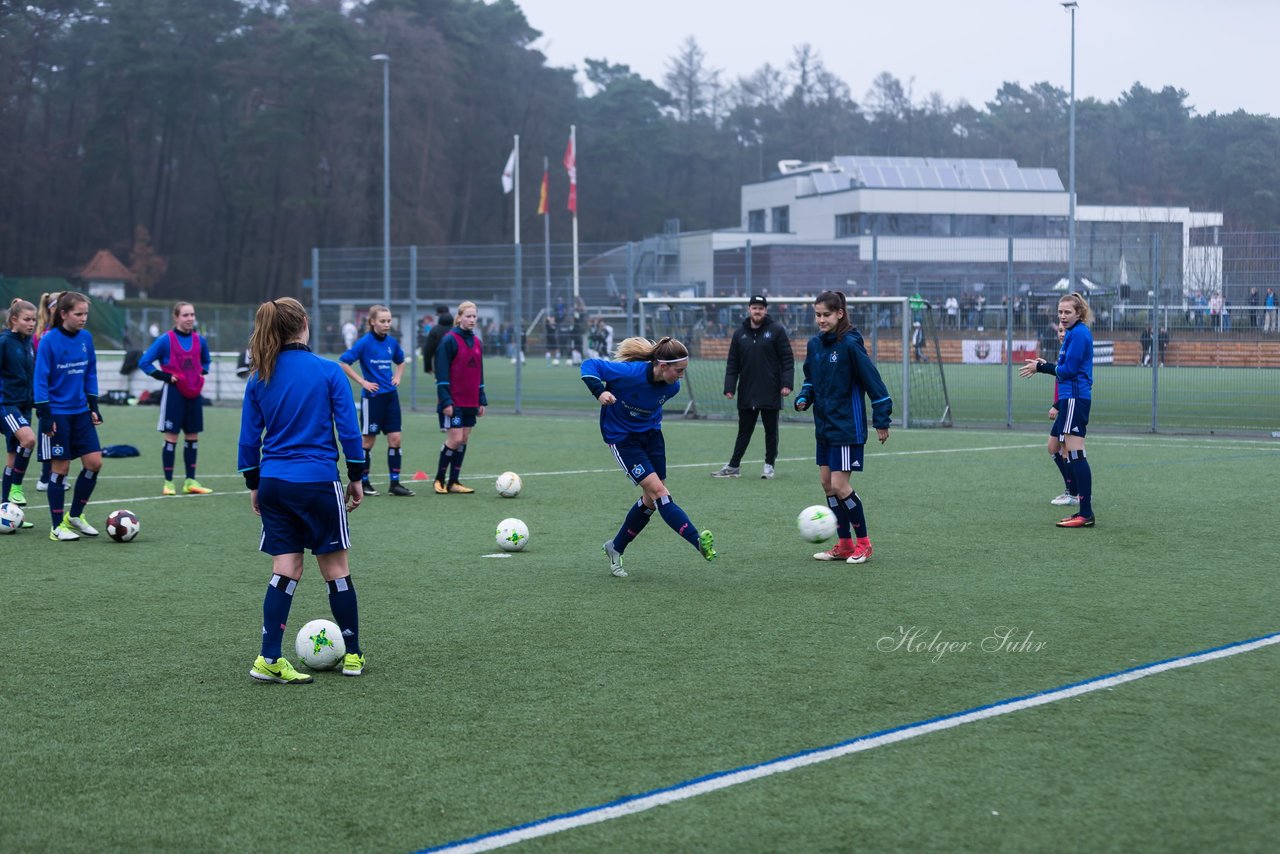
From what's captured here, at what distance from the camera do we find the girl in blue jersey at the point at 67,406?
10.9 meters

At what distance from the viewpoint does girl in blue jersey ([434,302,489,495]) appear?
14.2 meters

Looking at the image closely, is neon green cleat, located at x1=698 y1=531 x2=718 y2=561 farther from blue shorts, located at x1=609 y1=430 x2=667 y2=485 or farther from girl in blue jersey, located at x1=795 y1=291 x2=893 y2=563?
girl in blue jersey, located at x1=795 y1=291 x2=893 y2=563

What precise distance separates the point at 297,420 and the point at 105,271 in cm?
6708

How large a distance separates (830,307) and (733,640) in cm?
334

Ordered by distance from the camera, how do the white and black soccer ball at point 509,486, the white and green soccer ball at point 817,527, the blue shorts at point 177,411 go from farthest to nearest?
the blue shorts at point 177,411
the white and black soccer ball at point 509,486
the white and green soccer ball at point 817,527

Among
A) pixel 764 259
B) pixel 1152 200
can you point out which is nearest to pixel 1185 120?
pixel 1152 200

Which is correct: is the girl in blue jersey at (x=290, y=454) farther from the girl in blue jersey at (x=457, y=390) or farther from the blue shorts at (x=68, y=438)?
the girl in blue jersey at (x=457, y=390)

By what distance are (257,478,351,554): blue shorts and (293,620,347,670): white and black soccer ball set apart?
1.55ft

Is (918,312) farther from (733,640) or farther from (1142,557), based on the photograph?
(733,640)

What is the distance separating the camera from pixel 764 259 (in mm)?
28219

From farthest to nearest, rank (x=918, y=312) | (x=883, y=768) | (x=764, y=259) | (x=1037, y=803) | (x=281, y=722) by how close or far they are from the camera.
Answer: (x=764, y=259) < (x=918, y=312) < (x=281, y=722) < (x=883, y=768) < (x=1037, y=803)

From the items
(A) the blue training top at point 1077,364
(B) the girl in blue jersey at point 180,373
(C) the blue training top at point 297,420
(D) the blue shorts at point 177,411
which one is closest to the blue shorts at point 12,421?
(B) the girl in blue jersey at point 180,373

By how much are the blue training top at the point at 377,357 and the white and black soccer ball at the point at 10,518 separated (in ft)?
12.1

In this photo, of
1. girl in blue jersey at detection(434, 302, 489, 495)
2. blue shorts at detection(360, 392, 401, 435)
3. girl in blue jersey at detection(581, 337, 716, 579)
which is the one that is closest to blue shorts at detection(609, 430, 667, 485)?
girl in blue jersey at detection(581, 337, 716, 579)
